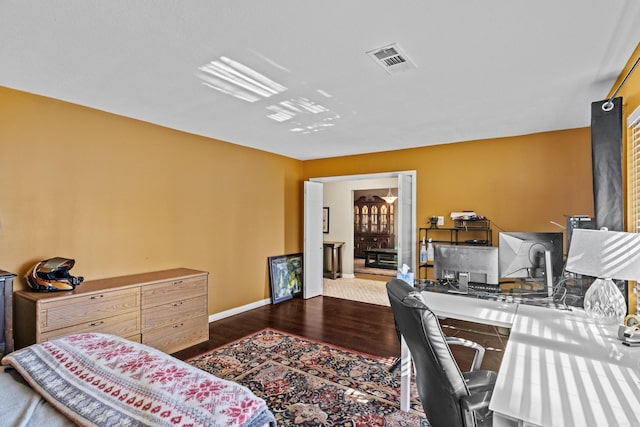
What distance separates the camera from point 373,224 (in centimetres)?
Answer: 1049

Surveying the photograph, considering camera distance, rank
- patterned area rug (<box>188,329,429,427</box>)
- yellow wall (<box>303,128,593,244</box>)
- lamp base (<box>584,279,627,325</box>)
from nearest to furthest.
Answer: lamp base (<box>584,279,627,325</box>), patterned area rug (<box>188,329,429,427</box>), yellow wall (<box>303,128,593,244</box>)

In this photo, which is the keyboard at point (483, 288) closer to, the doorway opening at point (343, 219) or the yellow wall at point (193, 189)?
the yellow wall at point (193, 189)

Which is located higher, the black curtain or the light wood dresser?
the black curtain

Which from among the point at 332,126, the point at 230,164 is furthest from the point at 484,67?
the point at 230,164

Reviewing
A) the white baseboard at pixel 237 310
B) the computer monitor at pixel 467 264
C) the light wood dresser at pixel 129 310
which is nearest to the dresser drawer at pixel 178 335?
the light wood dresser at pixel 129 310

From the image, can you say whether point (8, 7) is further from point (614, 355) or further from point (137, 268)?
point (614, 355)

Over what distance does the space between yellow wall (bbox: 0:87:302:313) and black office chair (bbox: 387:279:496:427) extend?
126 inches

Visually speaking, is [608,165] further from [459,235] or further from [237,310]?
[237,310]

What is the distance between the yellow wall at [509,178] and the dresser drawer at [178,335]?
134 inches

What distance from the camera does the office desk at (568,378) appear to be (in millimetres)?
1083

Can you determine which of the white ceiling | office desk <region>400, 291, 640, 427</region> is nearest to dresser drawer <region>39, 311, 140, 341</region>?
the white ceiling

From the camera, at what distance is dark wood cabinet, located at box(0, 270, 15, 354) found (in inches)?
96.7

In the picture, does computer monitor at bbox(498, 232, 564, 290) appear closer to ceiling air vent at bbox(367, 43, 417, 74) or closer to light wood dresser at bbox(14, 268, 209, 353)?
ceiling air vent at bbox(367, 43, 417, 74)

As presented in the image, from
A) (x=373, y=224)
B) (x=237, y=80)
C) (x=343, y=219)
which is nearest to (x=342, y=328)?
(x=237, y=80)
